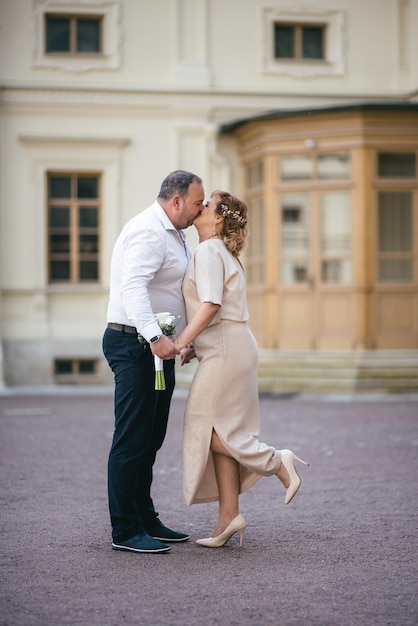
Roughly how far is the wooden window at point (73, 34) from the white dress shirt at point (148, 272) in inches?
522

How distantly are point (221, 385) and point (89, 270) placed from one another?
1312cm

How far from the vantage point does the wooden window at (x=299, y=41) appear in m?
19.0

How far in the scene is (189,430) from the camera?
5.86 m

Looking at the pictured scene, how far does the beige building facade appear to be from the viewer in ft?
57.5

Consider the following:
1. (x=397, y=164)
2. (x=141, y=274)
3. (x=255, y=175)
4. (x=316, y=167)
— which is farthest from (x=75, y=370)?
(x=141, y=274)

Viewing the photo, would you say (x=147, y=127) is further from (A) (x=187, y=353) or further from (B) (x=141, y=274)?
(B) (x=141, y=274)

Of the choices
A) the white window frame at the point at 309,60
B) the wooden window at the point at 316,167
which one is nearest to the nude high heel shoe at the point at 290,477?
the wooden window at the point at 316,167

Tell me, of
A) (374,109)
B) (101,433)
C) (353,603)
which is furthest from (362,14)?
(353,603)

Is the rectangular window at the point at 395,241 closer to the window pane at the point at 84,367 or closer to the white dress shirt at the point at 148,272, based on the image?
the window pane at the point at 84,367

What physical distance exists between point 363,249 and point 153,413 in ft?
37.5

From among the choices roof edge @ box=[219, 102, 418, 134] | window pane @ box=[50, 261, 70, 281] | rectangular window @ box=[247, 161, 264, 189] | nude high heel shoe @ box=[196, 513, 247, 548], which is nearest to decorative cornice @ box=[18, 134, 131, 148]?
window pane @ box=[50, 261, 70, 281]

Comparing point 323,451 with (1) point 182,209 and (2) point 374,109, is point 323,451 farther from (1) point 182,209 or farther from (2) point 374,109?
(2) point 374,109

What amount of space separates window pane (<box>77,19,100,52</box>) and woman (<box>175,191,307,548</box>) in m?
13.4

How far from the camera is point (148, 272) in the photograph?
566 centimetres
